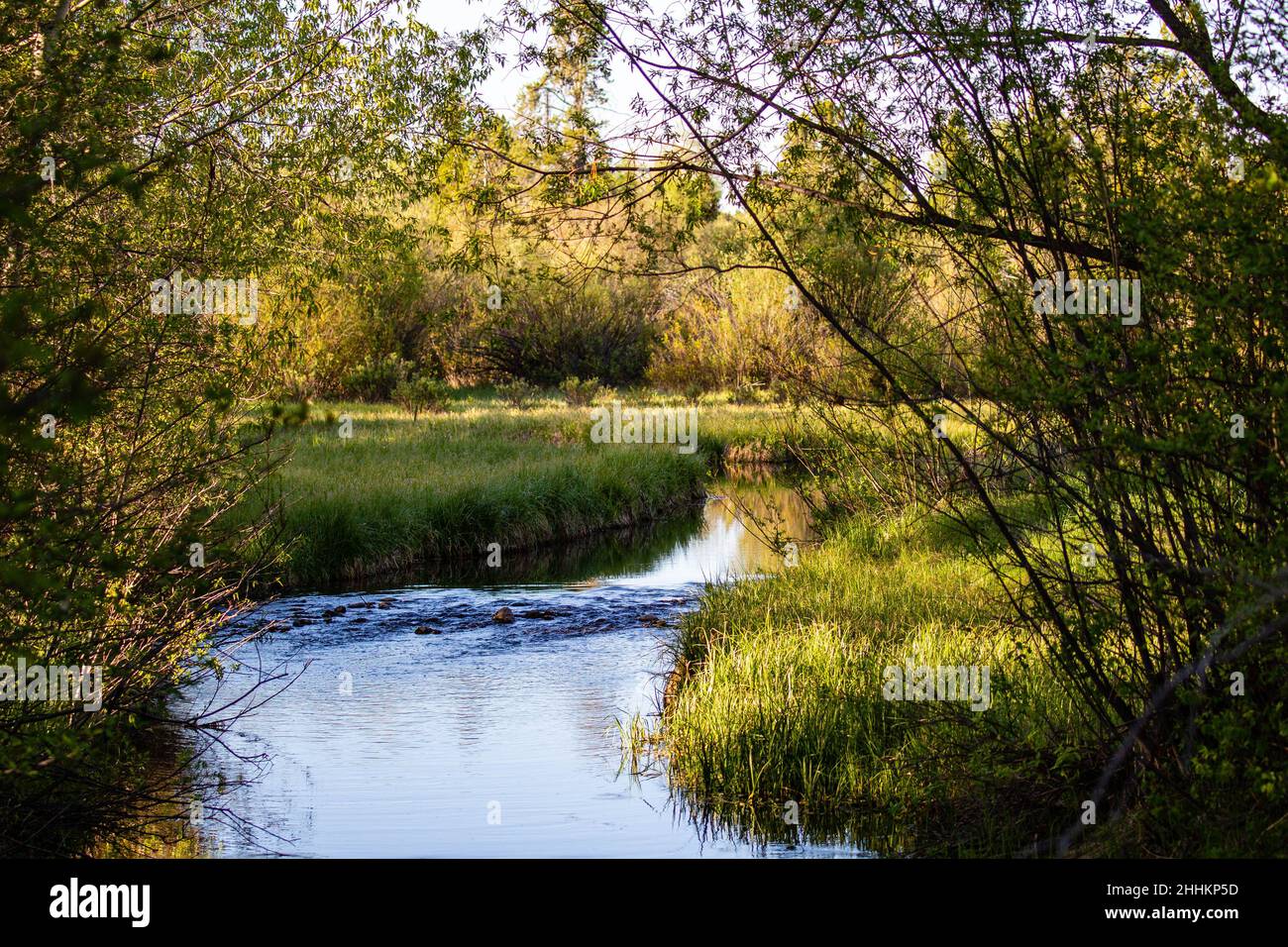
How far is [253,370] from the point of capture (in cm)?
816

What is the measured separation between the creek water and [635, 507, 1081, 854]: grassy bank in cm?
37

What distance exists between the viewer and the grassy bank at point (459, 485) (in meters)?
16.2

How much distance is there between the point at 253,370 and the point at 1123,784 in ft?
19.3

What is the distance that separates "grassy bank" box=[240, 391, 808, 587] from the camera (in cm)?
1619

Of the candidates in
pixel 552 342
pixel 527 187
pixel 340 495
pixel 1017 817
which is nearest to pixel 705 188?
pixel 527 187

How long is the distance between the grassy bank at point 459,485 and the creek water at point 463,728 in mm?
956

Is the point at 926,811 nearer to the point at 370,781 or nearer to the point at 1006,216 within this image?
the point at 1006,216

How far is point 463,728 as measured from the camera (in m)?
10.0

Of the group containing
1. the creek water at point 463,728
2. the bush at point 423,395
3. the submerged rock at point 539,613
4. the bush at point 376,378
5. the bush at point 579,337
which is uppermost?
the bush at point 579,337
